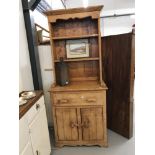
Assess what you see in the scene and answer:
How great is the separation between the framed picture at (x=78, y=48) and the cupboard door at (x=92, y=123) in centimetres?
76

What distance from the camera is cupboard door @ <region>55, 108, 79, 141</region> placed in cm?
216

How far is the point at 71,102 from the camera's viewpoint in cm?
212

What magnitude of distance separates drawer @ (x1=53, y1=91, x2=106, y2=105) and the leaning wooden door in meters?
0.43

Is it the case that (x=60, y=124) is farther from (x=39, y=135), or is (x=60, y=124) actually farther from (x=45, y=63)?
(x=45, y=63)

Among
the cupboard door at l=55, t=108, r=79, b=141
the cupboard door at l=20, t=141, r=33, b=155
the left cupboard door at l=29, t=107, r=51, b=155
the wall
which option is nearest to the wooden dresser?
the cupboard door at l=55, t=108, r=79, b=141

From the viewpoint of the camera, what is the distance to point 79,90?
207cm

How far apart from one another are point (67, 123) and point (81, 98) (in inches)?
15.5

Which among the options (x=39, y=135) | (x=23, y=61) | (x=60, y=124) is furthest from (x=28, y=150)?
(x=23, y=61)
